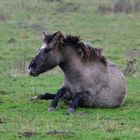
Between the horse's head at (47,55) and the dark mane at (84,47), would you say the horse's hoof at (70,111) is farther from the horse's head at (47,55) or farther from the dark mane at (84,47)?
the dark mane at (84,47)

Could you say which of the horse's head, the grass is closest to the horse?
the horse's head

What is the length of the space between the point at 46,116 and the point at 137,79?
277 inches

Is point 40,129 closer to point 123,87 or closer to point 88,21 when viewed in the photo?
point 123,87

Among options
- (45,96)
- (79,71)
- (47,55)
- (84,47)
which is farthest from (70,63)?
(45,96)

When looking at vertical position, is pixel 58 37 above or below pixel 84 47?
above

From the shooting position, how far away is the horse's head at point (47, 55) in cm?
1334

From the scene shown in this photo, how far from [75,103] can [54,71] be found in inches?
310

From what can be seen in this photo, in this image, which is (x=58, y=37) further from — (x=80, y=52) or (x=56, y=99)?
(x=56, y=99)

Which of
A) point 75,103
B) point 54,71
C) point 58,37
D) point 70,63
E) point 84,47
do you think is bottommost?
point 54,71

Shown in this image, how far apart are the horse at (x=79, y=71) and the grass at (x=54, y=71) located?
0.92 feet

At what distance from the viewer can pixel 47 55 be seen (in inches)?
527

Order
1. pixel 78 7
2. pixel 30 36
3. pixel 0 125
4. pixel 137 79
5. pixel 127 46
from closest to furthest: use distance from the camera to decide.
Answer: pixel 0 125
pixel 137 79
pixel 127 46
pixel 30 36
pixel 78 7

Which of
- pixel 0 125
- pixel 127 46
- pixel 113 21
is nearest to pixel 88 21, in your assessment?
pixel 113 21

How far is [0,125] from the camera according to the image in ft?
36.6
